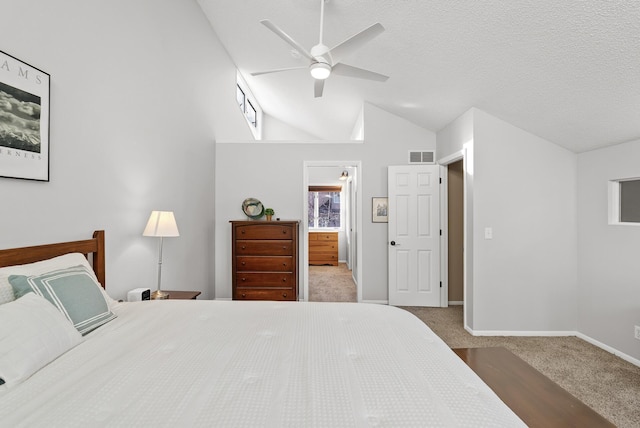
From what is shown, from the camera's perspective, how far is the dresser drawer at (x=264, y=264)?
4066mm

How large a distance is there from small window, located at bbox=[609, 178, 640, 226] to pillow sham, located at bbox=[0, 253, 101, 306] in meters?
4.22

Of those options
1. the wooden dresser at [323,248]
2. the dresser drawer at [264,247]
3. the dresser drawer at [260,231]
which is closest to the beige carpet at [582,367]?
the dresser drawer at [264,247]

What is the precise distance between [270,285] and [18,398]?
3.19 m

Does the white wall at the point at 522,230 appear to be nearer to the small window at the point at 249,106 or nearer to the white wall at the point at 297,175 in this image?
the white wall at the point at 297,175

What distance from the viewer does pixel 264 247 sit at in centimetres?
409

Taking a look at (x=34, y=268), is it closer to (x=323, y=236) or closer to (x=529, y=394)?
(x=529, y=394)

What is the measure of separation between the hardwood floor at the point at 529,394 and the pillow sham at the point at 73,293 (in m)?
2.05

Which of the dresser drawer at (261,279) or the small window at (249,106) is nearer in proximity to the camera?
the dresser drawer at (261,279)

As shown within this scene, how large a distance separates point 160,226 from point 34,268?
1053 millimetres

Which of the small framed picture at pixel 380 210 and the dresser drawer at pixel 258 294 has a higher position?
the small framed picture at pixel 380 210

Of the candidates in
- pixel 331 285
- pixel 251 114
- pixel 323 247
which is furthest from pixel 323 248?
pixel 251 114

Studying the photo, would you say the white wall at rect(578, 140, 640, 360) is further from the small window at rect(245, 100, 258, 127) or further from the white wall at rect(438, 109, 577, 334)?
the small window at rect(245, 100, 258, 127)

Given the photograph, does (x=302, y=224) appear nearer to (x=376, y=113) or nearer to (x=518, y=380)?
(x=376, y=113)

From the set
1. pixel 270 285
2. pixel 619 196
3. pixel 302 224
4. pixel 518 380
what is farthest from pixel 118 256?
pixel 619 196
